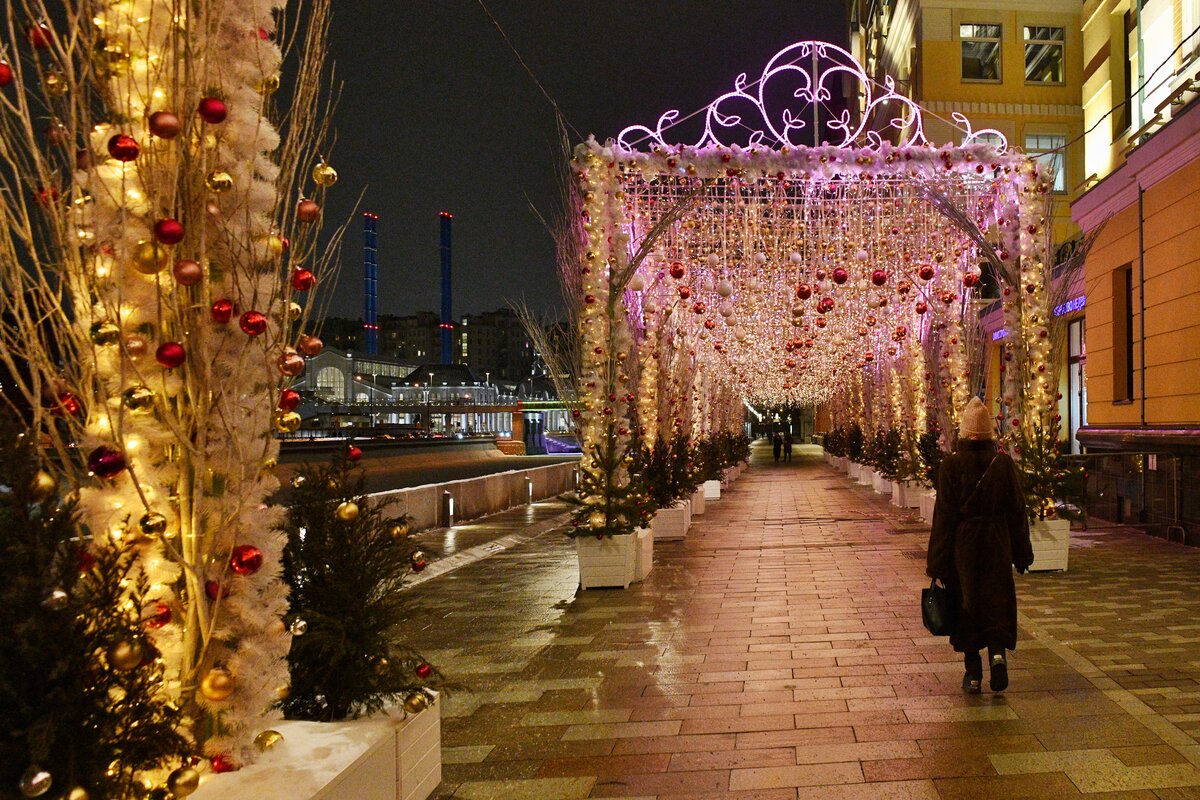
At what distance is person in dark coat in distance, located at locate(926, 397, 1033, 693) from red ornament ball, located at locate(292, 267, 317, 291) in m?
4.08

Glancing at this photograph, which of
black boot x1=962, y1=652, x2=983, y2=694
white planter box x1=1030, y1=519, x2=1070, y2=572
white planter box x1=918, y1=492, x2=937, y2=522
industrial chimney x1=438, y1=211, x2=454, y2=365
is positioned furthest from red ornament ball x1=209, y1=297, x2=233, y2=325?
industrial chimney x1=438, y1=211, x2=454, y2=365

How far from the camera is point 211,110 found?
312 centimetres

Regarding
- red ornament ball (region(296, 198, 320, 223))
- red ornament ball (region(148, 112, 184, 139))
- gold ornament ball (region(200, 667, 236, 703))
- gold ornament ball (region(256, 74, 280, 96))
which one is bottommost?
gold ornament ball (region(200, 667, 236, 703))

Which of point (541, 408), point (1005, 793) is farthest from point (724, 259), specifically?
point (541, 408)

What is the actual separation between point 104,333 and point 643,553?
28.3 feet

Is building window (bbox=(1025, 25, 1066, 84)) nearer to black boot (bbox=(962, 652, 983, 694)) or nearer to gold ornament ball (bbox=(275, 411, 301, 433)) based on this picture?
black boot (bbox=(962, 652, 983, 694))

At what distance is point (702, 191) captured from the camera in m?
11.4

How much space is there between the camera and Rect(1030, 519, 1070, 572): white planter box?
10.7 meters

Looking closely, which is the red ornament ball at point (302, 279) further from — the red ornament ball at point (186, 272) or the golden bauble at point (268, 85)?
the golden bauble at point (268, 85)

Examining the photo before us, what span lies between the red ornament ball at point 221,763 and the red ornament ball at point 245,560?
0.61 m

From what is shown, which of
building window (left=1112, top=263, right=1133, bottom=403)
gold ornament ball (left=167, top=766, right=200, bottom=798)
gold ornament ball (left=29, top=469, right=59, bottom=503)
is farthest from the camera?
building window (left=1112, top=263, right=1133, bottom=403)

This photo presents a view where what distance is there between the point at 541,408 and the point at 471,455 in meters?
49.9

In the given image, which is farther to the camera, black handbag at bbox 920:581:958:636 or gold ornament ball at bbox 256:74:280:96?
black handbag at bbox 920:581:958:636

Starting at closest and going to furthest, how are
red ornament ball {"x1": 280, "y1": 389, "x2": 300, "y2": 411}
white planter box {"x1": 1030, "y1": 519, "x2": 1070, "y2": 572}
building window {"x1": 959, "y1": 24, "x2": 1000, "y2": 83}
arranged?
1. red ornament ball {"x1": 280, "y1": 389, "x2": 300, "y2": 411}
2. white planter box {"x1": 1030, "y1": 519, "x2": 1070, "y2": 572}
3. building window {"x1": 959, "y1": 24, "x2": 1000, "y2": 83}
